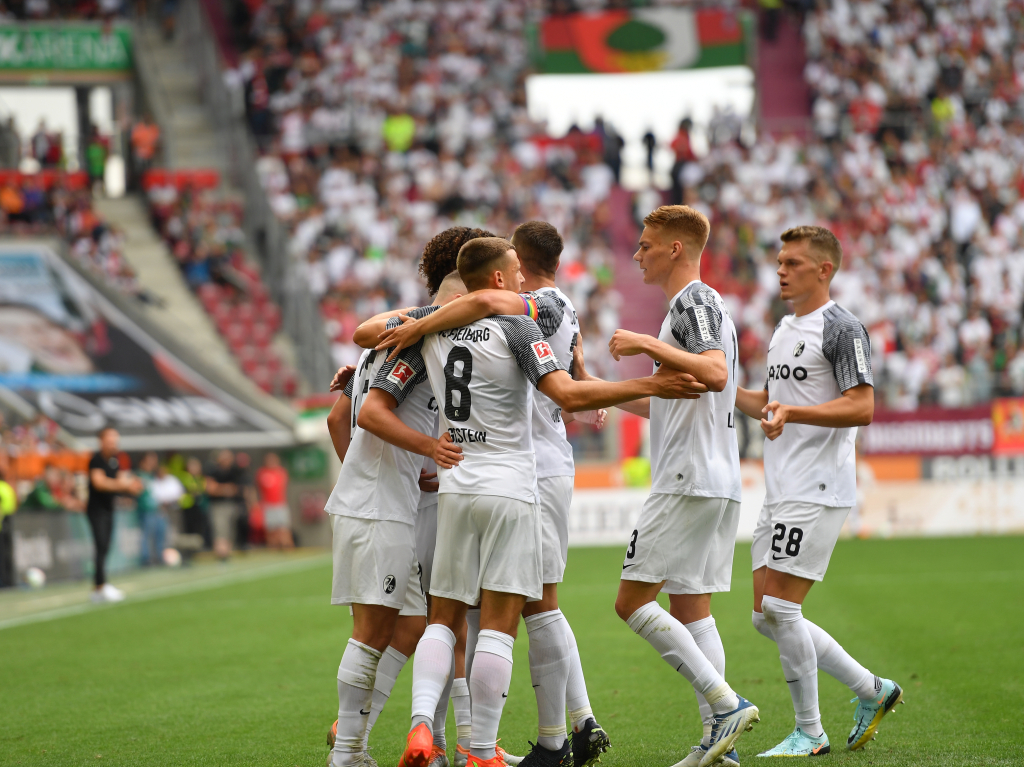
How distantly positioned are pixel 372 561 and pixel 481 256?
56.8 inches

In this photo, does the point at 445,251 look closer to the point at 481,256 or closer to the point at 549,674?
the point at 481,256

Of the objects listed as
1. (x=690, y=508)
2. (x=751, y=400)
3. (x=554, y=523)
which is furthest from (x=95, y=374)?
(x=690, y=508)

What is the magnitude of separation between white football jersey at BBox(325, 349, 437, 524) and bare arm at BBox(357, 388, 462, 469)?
0.12 metres

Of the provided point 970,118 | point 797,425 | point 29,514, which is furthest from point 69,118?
point 797,425

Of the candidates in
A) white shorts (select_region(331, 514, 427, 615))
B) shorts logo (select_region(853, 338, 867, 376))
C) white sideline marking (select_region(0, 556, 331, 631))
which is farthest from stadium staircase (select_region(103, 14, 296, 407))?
shorts logo (select_region(853, 338, 867, 376))

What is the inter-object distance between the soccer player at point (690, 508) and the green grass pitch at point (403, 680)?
0.48 metres

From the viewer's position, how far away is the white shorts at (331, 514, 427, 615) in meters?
5.30

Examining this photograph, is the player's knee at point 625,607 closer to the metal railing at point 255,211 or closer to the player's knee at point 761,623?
the player's knee at point 761,623

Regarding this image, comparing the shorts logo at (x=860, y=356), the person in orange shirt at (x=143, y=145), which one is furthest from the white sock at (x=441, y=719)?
the person in orange shirt at (x=143, y=145)

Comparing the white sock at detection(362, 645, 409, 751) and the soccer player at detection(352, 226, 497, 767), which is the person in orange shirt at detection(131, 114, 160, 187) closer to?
the soccer player at detection(352, 226, 497, 767)

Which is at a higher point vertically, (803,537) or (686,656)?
(803,537)

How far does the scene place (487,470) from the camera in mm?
5012

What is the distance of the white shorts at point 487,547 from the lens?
4.98 m

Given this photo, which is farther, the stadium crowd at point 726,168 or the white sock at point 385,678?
the stadium crowd at point 726,168
